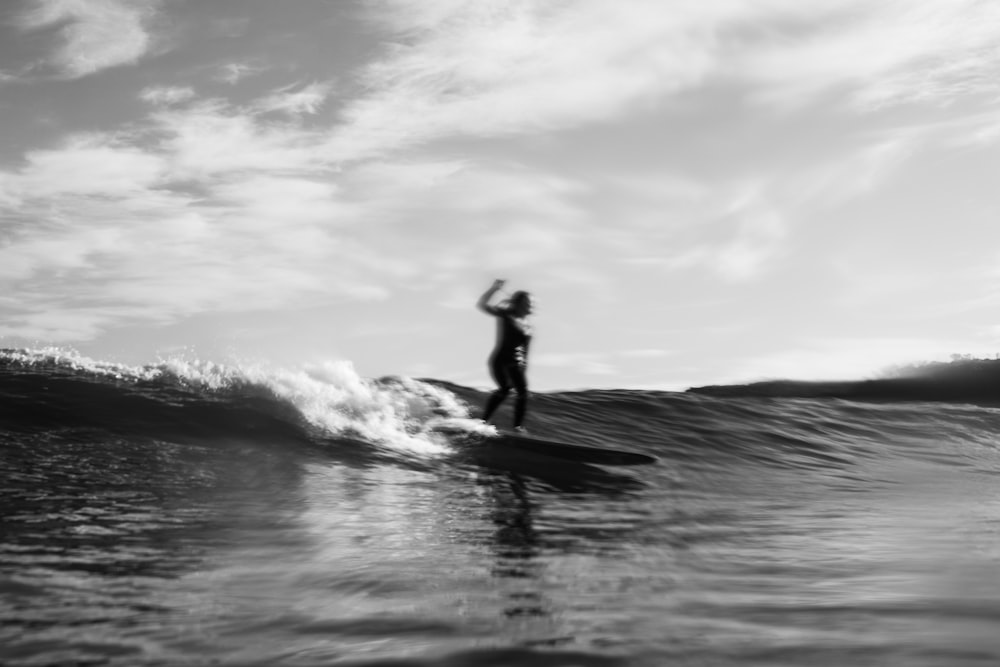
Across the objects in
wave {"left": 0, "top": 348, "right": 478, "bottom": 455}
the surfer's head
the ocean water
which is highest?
the surfer's head

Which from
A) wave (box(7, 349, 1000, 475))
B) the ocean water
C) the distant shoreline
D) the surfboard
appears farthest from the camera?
the distant shoreline

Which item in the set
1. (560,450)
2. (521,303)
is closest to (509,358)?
(521,303)

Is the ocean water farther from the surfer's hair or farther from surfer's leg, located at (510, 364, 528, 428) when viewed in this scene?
the surfer's hair

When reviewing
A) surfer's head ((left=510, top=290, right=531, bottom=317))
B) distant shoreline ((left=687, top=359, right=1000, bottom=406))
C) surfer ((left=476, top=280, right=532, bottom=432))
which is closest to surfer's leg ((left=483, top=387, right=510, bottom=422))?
surfer ((left=476, top=280, right=532, bottom=432))

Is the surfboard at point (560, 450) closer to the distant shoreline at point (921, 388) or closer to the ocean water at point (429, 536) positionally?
the ocean water at point (429, 536)

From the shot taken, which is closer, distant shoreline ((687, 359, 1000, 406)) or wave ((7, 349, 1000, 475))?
wave ((7, 349, 1000, 475))

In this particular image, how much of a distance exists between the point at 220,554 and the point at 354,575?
1.26 metres

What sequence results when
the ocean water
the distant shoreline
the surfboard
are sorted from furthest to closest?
the distant shoreline < the surfboard < the ocean water

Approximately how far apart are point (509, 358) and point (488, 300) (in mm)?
846

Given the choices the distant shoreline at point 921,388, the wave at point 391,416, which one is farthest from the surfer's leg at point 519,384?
the distant shoreline at point 921,388

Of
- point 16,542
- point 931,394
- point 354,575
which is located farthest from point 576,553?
point 931,394

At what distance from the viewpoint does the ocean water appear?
353 centimetres

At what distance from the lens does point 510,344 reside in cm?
1198

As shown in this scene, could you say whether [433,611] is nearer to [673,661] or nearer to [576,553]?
[673,661]
